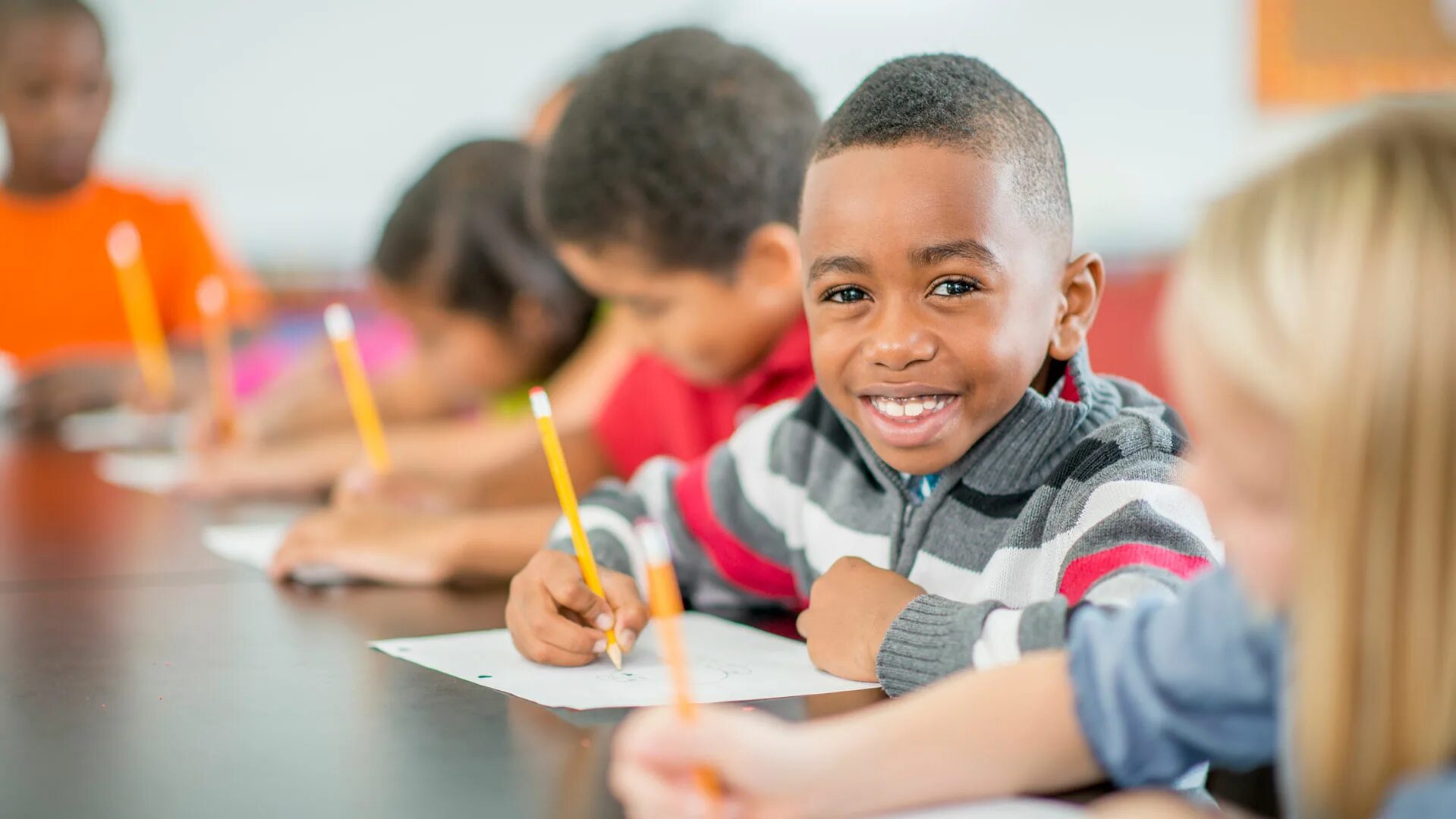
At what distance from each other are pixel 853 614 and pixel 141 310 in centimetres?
196

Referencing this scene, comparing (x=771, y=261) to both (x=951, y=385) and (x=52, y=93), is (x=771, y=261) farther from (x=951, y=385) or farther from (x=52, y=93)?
(x=52, y=93)

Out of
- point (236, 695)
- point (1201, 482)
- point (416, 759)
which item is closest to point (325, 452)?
A: point (236, 695)

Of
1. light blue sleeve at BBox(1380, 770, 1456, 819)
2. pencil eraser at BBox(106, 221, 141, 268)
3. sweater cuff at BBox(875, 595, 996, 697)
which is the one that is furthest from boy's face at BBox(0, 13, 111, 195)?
light blue sleeve at BBox(1380, 770, 1456, 819)

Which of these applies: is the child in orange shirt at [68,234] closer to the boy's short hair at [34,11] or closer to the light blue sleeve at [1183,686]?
the boy's short hair at [34,11]

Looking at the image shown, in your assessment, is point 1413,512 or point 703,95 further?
point 703,95

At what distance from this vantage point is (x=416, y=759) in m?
0.58

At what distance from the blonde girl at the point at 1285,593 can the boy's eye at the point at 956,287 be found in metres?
0.26

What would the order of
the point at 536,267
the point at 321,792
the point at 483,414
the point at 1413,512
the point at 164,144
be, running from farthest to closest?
the point at 164,144
the point at 483,414
the point at 536,267
the point at 321,792
the point at 1413,512

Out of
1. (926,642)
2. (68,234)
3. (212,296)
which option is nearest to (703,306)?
(926,642)

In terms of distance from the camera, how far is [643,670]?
0.75m

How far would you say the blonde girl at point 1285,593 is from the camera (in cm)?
40

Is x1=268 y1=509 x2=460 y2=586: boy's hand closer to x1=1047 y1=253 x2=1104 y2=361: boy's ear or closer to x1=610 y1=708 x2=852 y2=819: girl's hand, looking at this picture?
x1=1047 y1=253 x2=1104 y2=361: boy's ear

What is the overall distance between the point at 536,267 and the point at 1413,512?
1.43 meters

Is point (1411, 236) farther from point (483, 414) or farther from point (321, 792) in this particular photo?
point (483, 414)
